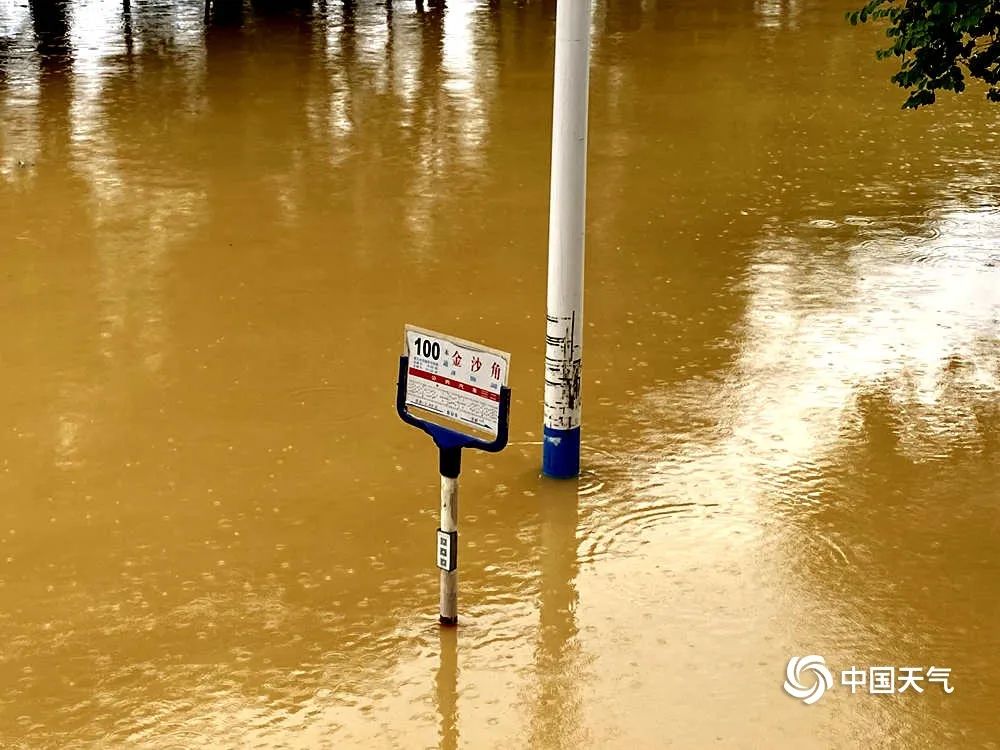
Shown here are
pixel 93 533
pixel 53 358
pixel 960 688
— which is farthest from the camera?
pixel 53 358

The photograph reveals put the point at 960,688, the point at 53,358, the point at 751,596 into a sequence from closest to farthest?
1. the point at 960,688
2. the point at 751,596
3. the point at 53,358

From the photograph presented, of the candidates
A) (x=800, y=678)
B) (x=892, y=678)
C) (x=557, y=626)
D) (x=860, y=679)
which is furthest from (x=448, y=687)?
(x=892, y=678)

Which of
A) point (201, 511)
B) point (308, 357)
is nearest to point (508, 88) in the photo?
point (308, 357)

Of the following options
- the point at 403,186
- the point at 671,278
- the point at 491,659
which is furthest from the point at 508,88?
the point at 491,659

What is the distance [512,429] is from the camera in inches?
297

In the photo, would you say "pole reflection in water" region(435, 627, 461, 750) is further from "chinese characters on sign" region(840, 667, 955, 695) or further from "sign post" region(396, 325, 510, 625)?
"chinese characters on sign" region(840, 667, 955, 695)

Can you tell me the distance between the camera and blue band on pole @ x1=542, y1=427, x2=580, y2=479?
6.80m

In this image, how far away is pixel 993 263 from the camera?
10.1 m

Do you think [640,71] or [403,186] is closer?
[403,186]

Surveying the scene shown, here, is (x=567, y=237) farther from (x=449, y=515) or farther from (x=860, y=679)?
(x=860, y=679)

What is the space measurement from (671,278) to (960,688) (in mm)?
5007

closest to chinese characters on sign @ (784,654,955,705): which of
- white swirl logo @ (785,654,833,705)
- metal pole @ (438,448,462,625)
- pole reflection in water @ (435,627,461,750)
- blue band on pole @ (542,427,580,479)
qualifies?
white swirl logo @ (785,654,833,705)

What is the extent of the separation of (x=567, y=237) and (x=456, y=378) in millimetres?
1451

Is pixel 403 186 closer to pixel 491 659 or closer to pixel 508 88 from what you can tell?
pixel 508 88
